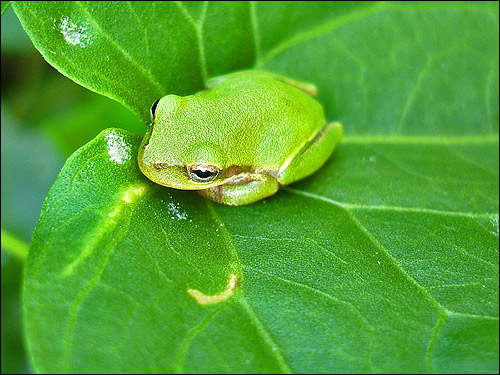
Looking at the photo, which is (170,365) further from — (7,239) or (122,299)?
(7,239)

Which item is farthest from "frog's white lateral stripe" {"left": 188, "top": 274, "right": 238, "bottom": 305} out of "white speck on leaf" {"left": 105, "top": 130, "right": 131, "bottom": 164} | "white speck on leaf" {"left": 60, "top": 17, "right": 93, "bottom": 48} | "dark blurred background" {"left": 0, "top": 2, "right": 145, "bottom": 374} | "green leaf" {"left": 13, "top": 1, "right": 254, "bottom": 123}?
"dark blurred background" {"left": 0, "top": 2, "right": 145, "bottom": 374}

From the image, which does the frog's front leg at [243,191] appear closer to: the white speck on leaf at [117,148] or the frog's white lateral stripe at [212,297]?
the white speck on leaf at [117,148]

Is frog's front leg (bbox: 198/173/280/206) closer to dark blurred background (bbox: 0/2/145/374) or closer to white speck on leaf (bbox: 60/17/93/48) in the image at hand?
white speck on leaf (bbox: 60/17/93/48)

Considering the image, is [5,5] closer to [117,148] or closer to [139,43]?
[139,43]

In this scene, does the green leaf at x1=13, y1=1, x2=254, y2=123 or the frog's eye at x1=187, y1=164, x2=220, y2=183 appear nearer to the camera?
the green leaf at x1=13, y1=1, x2=254, y2=123

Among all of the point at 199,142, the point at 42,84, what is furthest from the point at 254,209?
the point at 42,84

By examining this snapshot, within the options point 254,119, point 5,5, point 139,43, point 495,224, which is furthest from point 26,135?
point 495,224
